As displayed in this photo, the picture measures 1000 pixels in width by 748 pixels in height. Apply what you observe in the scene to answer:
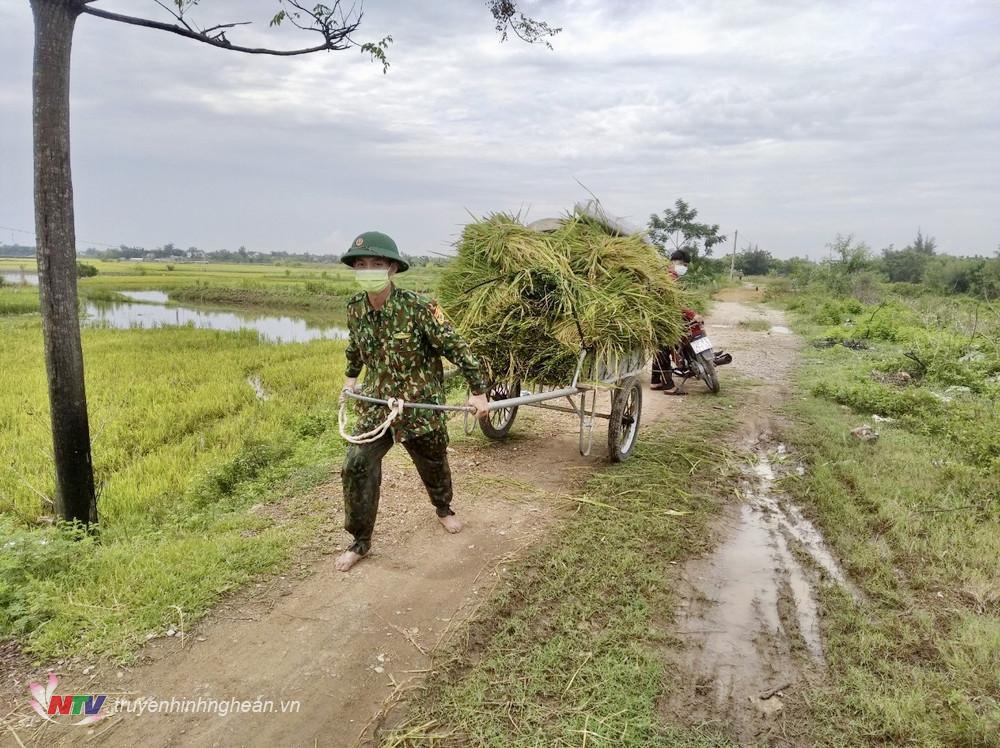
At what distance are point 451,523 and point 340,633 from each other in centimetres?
109

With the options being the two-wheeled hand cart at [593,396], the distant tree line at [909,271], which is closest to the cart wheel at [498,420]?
the two-wheeled hand cart at [593,396]

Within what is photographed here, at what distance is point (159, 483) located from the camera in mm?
5129

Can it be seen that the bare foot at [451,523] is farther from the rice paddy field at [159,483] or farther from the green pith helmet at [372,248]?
the green pith helmet at [372,248]

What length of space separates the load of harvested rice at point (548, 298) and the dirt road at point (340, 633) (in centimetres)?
98

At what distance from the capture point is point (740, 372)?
902 cm

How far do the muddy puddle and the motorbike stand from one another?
3.05m

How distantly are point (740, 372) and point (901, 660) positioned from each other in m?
6.86

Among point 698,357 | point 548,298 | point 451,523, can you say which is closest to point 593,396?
point 548,298

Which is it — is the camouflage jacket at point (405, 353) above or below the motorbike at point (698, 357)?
above

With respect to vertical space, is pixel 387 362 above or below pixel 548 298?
below

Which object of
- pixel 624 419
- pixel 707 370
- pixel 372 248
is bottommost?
pixel 624 419

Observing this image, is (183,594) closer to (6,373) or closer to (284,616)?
(284,616)

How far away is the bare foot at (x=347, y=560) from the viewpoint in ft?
10.5

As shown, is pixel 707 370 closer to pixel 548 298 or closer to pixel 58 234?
pixel 548 298
